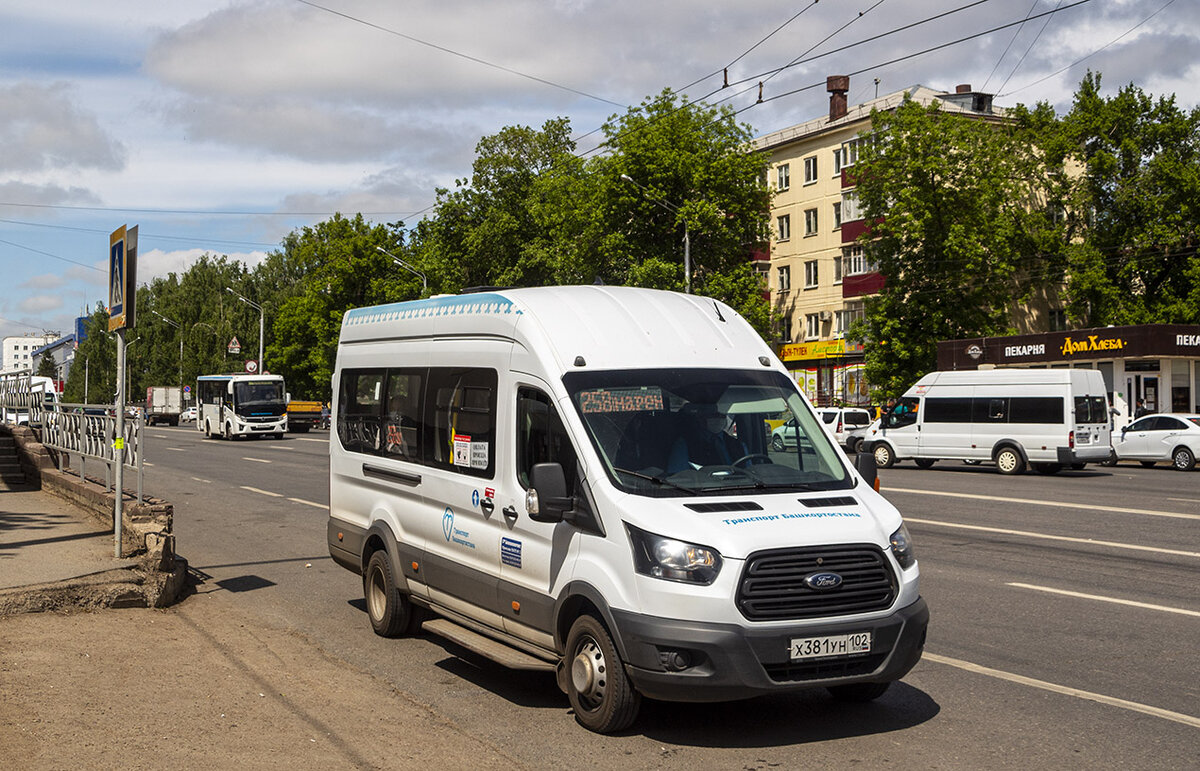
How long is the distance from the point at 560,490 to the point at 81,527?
8735 millimetres

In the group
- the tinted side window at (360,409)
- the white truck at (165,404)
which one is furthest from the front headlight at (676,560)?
the white truck at (165,404)

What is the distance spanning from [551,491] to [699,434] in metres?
0.96

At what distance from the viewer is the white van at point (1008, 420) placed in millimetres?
26562

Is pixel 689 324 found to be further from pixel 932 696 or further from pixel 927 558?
pixel 927 558

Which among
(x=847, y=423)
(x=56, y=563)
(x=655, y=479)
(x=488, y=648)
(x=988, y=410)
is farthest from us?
(x=847, y=423)

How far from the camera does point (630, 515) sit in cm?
591

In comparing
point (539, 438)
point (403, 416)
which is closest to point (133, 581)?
point (403, 416)

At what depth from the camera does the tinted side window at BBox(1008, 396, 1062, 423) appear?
1050 inches

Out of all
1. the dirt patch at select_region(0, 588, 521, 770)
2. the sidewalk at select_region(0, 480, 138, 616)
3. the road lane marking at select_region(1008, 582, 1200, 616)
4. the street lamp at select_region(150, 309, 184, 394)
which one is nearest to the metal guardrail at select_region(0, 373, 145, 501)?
the sidewalk at select_region(0, 480, 138, 616)

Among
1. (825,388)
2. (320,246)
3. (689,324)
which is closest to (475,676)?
(689,324)

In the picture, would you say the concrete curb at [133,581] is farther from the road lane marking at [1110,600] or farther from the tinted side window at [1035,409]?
the tinted side window at [1035,409]

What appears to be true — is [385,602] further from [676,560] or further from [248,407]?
[248,407]

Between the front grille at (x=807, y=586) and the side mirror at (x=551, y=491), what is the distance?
1089 mm

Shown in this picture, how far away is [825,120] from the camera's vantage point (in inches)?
2515
